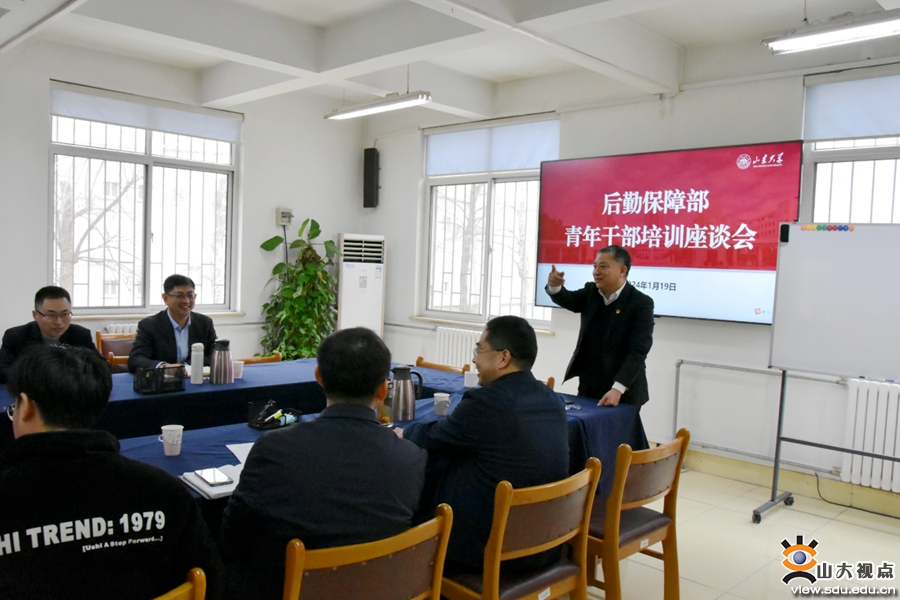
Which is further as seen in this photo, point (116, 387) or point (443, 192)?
point (443, 192)

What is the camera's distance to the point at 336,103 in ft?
23.1

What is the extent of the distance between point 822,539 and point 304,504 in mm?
3394

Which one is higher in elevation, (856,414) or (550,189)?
(550,189)

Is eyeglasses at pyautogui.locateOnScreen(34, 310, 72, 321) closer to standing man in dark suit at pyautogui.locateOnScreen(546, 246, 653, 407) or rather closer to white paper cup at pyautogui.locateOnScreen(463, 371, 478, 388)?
white paper cup at pyautogui.locateOnScreen(463, 371, 478, 388)

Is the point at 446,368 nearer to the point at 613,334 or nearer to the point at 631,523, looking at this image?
the point at 613,334

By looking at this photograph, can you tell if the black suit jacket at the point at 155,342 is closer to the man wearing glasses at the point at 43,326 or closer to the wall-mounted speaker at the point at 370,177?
the man wearing glasses at the point at 43,326

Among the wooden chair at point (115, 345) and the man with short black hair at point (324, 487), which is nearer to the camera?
the man with short black hair at point (324, 487)

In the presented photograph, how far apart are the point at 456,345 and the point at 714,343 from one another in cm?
240

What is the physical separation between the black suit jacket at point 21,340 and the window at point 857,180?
4563 mm

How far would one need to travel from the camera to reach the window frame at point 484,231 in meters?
6.22

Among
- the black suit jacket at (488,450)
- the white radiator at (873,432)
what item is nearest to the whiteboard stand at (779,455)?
Result: the white radiator at (873,432)

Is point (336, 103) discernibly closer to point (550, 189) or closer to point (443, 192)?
point (443, 192)

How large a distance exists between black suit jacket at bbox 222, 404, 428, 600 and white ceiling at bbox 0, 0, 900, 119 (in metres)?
2.54

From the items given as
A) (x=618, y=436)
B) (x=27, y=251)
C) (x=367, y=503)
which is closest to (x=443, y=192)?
(x=27, y=251)
